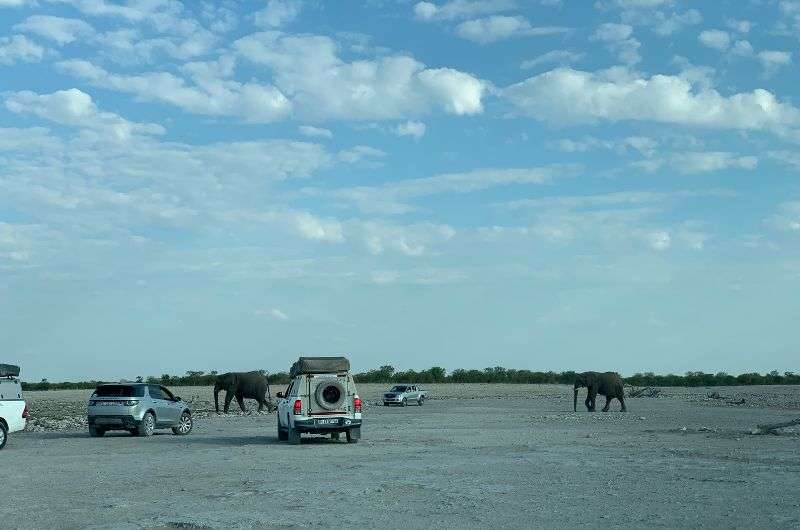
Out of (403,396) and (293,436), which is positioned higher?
(403,396)

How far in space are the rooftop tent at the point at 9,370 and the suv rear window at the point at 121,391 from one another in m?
4.07

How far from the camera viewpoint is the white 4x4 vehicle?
26.6 metres

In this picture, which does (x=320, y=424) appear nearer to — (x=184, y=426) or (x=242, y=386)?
(x=184, y=426)

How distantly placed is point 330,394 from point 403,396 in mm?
35263

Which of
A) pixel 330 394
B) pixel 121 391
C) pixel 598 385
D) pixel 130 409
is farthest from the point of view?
pixel 598 385

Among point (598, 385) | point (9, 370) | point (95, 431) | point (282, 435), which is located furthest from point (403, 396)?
point (9, 370)

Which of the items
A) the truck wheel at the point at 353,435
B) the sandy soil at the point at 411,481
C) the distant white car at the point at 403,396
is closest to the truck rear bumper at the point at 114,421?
the sandy soil at the point at 411,481

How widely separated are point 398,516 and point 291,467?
7.35 metres

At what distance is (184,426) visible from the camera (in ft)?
107

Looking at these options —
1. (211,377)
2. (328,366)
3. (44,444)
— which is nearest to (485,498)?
(328,366)

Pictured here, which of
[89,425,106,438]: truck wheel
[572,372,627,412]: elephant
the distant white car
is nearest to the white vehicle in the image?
[89,425,106,438]: truck wheel

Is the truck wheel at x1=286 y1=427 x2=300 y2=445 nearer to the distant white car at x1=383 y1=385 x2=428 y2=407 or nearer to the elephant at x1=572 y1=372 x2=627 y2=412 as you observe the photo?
the elephant at x1=572 y1=372 x2=627 y2=412

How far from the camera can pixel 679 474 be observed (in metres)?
18.0

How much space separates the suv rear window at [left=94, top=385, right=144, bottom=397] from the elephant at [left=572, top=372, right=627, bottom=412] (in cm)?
2546
